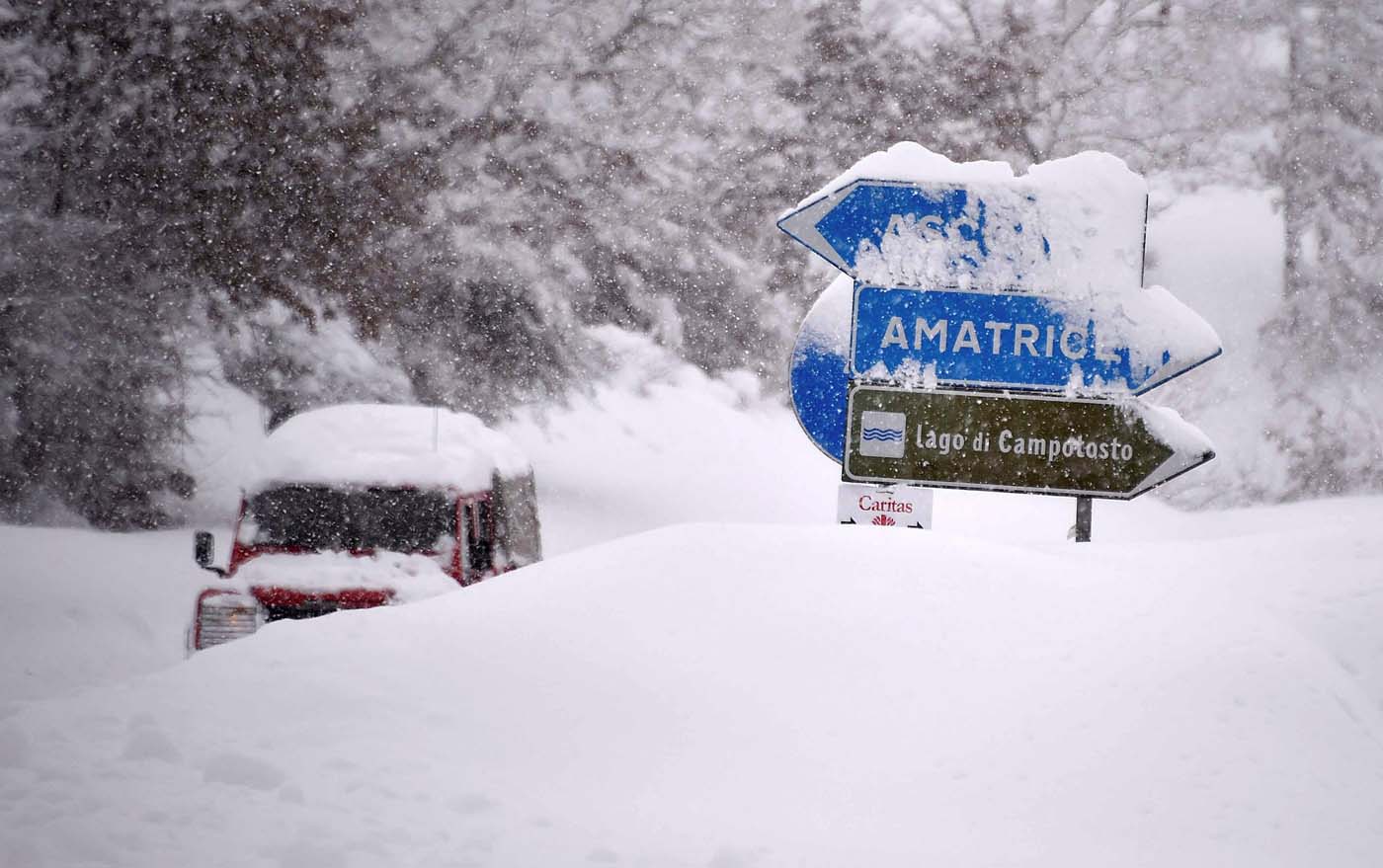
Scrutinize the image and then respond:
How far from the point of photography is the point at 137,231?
17.6 metres

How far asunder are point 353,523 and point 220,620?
44.6 inches

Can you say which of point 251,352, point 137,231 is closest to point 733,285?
point 251,352

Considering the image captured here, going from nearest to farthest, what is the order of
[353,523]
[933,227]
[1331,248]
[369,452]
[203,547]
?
[933,227] < [203,547] < [353,523] < [369,452] < [1331,248]

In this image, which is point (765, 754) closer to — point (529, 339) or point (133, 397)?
point (133, 397)

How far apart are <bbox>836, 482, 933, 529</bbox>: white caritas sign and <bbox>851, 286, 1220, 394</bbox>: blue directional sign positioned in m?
0.60

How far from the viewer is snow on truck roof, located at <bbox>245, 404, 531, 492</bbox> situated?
920 cm

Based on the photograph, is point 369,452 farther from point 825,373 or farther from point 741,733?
point 741,733

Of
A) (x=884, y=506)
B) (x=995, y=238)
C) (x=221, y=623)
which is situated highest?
(x=995, y=238)

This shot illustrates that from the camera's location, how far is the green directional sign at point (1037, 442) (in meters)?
7.03

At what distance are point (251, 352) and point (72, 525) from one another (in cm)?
351

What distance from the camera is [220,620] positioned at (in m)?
8.16

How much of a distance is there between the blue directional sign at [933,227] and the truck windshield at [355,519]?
332cm

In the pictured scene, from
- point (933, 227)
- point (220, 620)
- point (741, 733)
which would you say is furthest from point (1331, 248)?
point (741, 733)

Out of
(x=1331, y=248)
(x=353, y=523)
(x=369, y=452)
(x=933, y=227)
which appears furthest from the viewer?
(x=1331, y=248)
